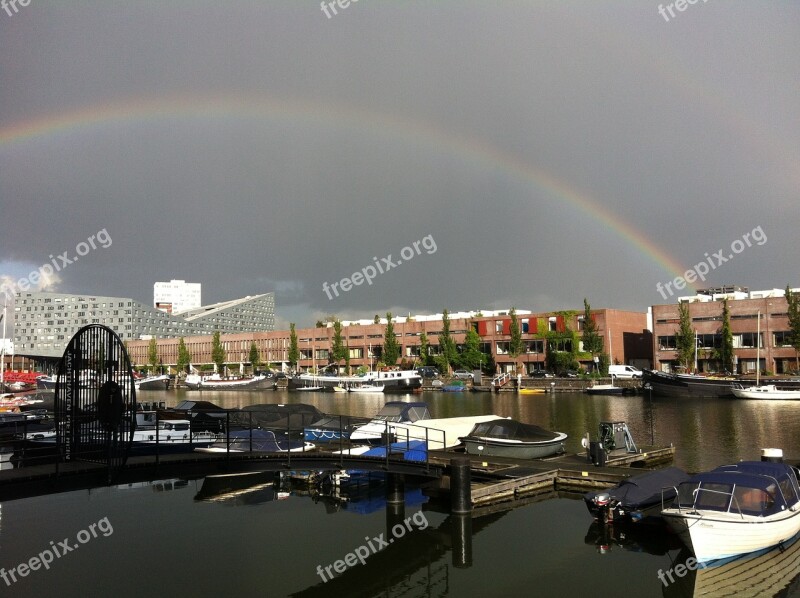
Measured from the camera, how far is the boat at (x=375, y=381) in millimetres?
116125

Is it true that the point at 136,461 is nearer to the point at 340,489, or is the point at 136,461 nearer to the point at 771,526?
the point at 340,489

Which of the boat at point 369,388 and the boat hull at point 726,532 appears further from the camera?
the boat at point 369,388

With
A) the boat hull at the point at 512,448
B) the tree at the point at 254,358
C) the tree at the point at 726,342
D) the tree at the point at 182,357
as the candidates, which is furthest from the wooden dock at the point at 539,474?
the tree at the point at 182,357

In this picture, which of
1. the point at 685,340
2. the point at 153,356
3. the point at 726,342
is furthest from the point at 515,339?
the point at 153,356

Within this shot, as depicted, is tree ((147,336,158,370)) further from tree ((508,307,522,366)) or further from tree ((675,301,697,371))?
tree ((675,301,697,371))

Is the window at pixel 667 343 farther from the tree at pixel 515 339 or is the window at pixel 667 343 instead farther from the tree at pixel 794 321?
the tree at pixel 515 339

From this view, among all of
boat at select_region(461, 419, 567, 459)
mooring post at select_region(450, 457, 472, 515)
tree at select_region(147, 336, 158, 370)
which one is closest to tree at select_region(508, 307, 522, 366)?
boat at select_region(461, 419, 567, 459)

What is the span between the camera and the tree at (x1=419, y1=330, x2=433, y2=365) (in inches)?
5369

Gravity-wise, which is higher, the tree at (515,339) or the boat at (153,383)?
the tree at (515,339)

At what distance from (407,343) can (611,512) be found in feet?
395

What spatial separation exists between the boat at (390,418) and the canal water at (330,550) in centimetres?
418

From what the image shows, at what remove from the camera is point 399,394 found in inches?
4323

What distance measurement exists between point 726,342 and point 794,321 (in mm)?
10304

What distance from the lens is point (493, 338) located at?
428 ft
